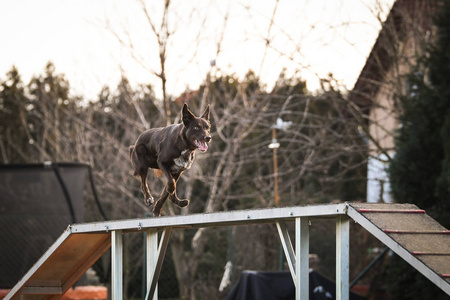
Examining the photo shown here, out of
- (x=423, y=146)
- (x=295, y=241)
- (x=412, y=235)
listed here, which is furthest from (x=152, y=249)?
(x=423, y=146)

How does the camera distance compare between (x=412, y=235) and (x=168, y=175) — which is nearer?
(x=412, y=235)

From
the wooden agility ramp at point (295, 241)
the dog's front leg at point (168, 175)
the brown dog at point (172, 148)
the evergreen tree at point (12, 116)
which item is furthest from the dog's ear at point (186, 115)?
the evergreen tree at point (12, 116)

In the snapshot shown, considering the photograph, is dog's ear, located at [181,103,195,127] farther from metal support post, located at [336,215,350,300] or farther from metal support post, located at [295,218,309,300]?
metal support post, located at [336,215,350,300]

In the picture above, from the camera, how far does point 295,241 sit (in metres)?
5.84

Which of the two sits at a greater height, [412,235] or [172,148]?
[172,148]

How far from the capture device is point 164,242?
6.58 m

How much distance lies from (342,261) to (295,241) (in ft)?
3.12

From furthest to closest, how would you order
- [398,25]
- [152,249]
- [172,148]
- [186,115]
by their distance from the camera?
[398,25]
[152,249]
[172,148]
[186,115]

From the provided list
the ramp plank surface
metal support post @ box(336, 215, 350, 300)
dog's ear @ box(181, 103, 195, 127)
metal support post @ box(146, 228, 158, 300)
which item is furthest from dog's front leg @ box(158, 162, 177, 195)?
the ramp plank surface

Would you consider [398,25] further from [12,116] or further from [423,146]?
[12,116]

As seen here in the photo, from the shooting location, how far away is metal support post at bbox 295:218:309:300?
5.32m

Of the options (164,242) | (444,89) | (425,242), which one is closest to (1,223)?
(164,242)

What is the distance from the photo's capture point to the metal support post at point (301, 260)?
5316 mm

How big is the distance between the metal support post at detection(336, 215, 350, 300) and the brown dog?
1.23 metres
